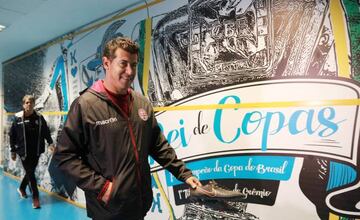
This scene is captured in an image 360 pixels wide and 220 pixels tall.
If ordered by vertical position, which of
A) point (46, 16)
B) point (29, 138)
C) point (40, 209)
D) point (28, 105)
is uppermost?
point (46, 16)

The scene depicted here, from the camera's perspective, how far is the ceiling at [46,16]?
11.0ft

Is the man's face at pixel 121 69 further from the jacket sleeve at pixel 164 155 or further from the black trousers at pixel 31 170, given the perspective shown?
the black trousers at pixel 31 170

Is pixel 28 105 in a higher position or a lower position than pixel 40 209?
higher

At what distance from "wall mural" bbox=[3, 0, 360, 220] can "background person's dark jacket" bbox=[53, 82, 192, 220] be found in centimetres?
45

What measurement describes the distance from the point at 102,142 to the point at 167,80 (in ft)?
4.82

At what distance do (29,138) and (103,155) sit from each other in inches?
124

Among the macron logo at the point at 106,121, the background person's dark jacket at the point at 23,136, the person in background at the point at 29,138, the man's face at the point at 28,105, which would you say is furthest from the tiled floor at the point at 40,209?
the macron logo at the point at 106,121

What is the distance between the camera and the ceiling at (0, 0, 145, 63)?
334 centimetres

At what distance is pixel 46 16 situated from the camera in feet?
12.4

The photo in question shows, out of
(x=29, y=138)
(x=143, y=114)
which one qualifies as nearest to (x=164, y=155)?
(x=143, y=114)

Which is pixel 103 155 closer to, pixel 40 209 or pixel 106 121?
pixel 106 121

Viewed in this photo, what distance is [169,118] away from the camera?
289 cm

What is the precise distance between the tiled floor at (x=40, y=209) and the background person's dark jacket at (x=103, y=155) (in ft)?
7.60

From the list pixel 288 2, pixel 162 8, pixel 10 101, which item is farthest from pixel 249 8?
pixel 10 101
